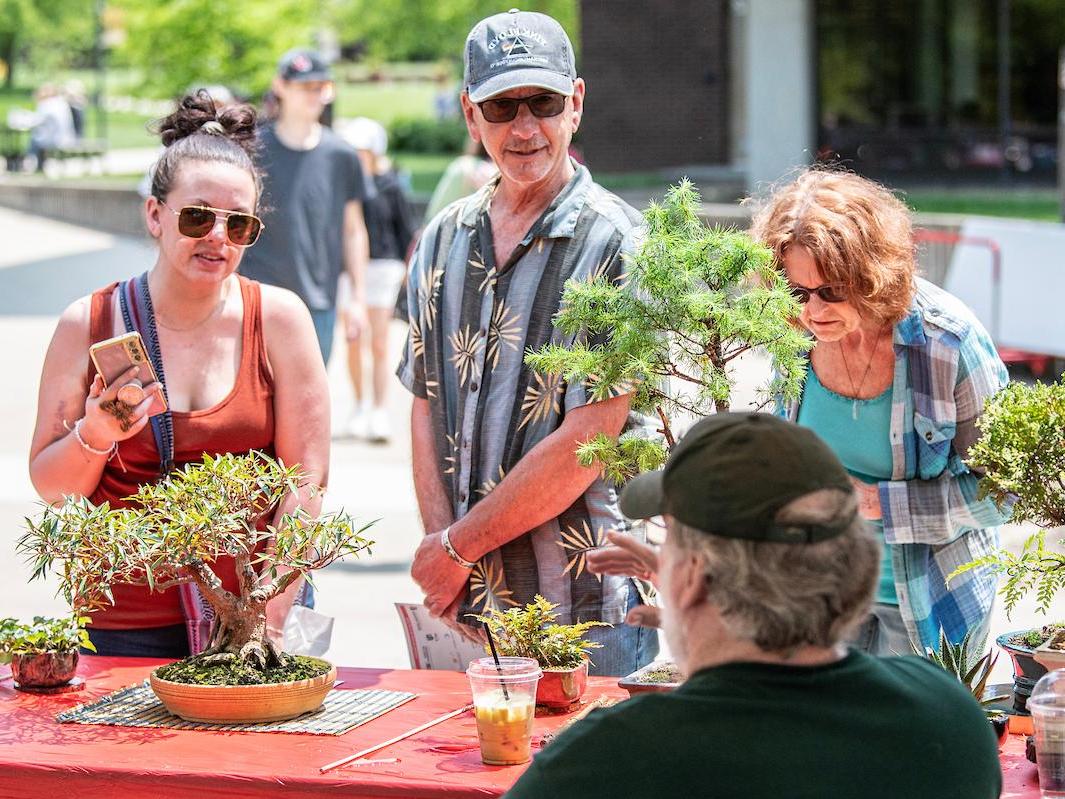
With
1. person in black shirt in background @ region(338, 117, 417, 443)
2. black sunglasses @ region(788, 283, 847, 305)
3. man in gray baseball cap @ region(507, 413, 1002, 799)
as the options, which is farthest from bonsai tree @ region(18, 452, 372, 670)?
person in black shirt in background @ region(338, 117, 417, 443)

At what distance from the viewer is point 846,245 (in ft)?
11.1

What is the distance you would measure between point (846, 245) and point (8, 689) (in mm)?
2053

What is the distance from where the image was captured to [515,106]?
3590 millimetres

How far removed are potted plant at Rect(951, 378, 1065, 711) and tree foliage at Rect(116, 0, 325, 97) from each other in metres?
16.8

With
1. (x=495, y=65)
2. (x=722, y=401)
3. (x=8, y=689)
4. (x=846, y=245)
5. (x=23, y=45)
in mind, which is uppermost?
(x=23, y=45)

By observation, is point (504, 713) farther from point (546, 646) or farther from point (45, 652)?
point (45, 652)

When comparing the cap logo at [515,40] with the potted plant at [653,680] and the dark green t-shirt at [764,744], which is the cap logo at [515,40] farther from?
the dark green t-shirt at [764,744]

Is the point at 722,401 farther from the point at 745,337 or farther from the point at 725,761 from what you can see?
the point at 725,761

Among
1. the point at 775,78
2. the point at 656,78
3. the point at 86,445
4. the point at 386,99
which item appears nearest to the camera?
the point at 86,445

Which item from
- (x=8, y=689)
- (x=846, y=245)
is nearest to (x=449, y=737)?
(x=8, y=689)

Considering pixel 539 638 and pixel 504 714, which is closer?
pixel 504 714

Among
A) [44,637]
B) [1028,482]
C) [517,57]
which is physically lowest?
[44,637]

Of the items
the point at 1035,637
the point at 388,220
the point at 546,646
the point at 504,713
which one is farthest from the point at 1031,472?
the point at 388,220

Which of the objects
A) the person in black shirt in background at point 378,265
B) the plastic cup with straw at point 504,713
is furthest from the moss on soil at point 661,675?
the person in black shirt in background at point 378,265
